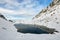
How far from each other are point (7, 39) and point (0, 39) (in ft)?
4.77

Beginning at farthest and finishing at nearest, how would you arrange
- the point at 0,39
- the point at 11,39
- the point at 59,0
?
1. the point at 59,0
2. the point at 11,39
3. the point at 0,39

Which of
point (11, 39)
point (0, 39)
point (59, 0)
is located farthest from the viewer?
point (59, 0)

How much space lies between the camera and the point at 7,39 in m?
20.9

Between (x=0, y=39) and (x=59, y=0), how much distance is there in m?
170

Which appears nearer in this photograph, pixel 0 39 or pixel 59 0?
pixel 0 39

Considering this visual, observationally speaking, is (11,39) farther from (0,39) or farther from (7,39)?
(0,39)

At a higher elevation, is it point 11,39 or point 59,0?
point 59,0

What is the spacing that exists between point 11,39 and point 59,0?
168 m

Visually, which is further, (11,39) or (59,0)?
(59,0)

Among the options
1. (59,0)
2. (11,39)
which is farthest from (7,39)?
(59,0)

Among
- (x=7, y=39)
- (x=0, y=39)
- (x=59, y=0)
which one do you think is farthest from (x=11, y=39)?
(x=59, y=0)

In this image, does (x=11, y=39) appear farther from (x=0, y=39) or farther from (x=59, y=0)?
(x=59, y=0)

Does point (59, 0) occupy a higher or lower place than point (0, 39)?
higher

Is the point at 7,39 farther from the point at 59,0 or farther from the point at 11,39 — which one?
the point at 59,0
